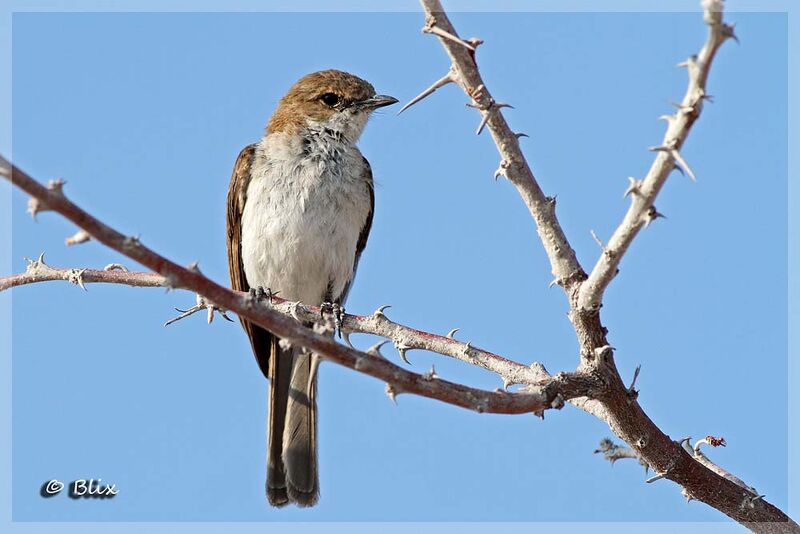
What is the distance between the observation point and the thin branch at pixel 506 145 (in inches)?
145

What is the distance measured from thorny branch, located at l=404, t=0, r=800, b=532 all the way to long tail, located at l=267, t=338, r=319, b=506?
8.34 feet

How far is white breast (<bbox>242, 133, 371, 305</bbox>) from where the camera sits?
720cm

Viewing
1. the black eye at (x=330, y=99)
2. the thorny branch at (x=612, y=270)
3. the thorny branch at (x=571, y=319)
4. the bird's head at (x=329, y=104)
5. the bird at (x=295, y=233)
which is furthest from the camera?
the black eye at (x=330, y=99)

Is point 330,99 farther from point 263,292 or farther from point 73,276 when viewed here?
point 73,276

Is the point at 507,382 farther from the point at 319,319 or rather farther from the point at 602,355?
the point at 319,319

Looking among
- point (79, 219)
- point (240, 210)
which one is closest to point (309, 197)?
point (240, 210)

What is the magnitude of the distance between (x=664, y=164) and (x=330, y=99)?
17.3ft

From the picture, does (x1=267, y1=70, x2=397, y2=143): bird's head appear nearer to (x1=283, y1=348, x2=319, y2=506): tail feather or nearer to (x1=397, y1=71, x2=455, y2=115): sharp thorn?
(x1=283, y1=348, x2=319, y2=506): tail feather

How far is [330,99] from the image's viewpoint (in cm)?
821

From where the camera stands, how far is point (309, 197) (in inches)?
284

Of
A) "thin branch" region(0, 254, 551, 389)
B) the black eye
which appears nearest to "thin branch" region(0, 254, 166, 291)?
"thin branch" region(0, 254, 551, 389)

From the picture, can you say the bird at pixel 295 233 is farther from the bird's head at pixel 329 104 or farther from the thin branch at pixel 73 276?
the thin branch at pixel 73 276

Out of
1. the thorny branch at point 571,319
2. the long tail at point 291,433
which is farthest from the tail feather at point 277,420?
the thorny branch at point 571,319

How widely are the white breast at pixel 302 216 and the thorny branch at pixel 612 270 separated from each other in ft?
10.7
